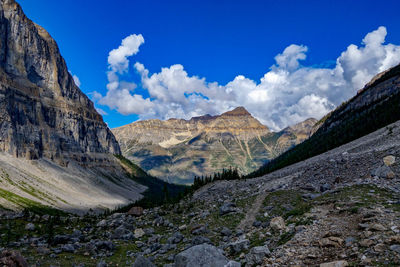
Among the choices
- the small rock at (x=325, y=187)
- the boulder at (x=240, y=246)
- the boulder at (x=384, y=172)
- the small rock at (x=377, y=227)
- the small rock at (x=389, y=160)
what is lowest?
the boulder at (x=240, y=246)

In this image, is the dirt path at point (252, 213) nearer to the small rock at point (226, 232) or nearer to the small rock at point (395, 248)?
the small rock at point (226, 232)

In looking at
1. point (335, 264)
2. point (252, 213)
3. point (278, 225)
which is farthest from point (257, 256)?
point (252, 213)

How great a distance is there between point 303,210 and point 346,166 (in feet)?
62.0

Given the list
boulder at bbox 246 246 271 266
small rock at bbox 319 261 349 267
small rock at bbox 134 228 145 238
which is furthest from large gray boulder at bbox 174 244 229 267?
small rock at bbox 134 228 145 238

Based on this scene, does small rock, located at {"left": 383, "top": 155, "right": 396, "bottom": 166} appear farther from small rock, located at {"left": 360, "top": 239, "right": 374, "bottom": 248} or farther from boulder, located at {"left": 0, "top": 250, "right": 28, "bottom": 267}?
boulder, located at {"left": 0, "top": 250, "right": 28, "bottom": 267}

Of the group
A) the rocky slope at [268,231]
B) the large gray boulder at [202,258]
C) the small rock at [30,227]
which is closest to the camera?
the rocky slope at [268,231]

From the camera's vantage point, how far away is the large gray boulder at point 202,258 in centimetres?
1518

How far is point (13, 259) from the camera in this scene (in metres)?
17.2

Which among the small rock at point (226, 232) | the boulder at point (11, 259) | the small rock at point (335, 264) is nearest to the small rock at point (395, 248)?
the small rock at point (335, 264)

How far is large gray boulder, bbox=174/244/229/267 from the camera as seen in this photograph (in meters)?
15.2

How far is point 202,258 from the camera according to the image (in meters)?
15.5

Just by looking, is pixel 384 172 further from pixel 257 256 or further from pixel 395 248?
pixel 257 256

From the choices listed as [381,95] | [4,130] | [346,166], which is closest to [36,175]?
[4,130]

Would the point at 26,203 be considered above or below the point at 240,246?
above
